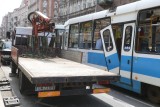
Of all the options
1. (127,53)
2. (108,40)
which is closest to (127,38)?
(127,53)

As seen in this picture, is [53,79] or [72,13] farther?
[72,13]

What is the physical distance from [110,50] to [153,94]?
9.31 feet

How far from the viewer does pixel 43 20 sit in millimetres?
15125

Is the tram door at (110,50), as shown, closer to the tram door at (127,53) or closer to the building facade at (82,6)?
the tram door at (127,53)

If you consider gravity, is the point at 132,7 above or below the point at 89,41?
above

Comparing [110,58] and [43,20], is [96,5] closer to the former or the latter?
[43,20]

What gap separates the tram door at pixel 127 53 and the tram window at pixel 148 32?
1.21 feet

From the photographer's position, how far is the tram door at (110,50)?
11789 millimetres

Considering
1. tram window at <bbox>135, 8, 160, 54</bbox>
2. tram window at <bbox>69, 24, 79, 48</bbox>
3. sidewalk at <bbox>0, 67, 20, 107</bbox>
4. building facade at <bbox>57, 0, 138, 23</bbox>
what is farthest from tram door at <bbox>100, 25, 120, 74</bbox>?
building facade at <bbox>57, 0, 138, 23</bbox>

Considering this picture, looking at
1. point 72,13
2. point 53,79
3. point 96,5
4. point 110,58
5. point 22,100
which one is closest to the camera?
point 53,79

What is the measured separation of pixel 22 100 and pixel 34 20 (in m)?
6.86

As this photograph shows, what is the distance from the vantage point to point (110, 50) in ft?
40.1

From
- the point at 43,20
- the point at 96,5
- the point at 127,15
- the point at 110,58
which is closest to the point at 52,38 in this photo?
the point at 43,20

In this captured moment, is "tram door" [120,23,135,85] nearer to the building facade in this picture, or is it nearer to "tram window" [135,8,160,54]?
"tram window" [135,8,160,54]
